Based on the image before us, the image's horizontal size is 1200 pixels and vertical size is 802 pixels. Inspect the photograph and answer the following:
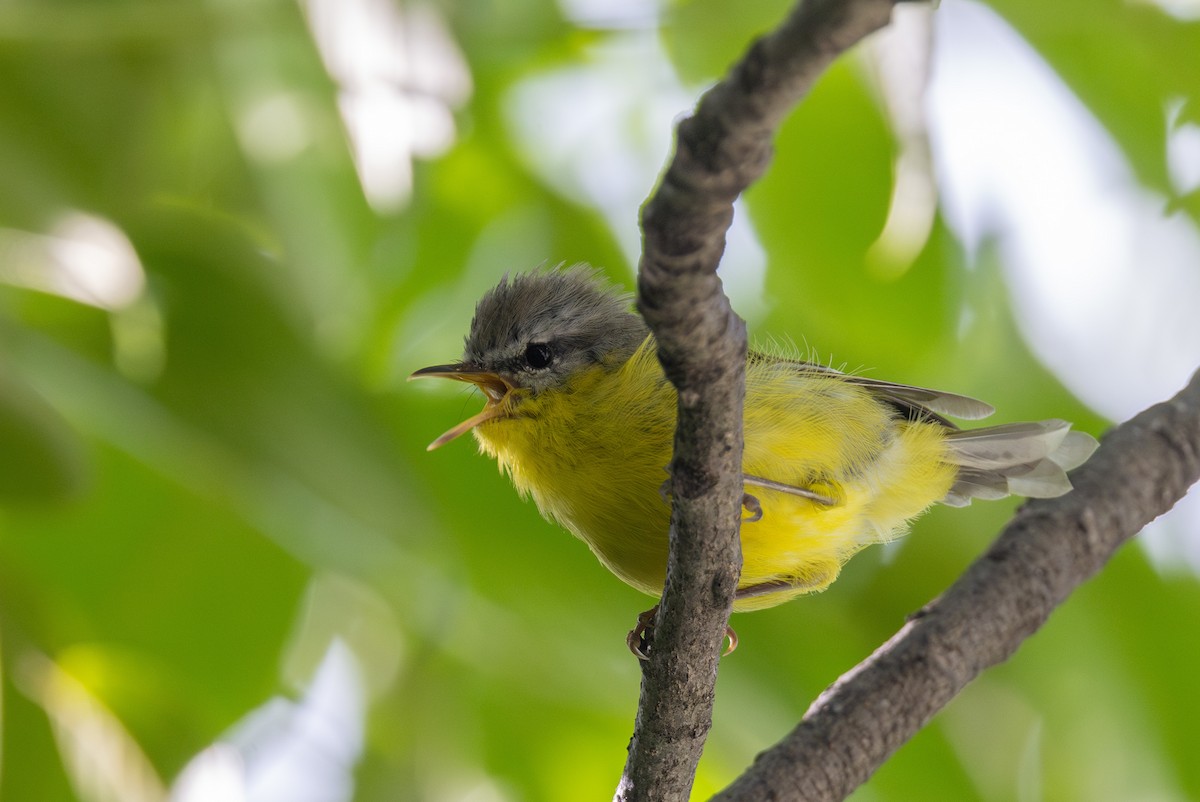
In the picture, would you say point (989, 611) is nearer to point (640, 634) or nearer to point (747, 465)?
point (747, 465)

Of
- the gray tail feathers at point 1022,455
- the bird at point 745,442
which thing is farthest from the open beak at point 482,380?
the gray tail feathers at point 1022,455

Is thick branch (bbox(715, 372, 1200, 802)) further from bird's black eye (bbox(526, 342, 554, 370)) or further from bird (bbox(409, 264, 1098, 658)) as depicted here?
bird's black eye (bbox(526, 342, 554, 370))

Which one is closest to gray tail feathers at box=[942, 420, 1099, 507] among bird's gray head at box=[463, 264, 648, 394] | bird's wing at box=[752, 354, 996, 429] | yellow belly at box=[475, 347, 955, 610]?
bird's wing at box=[752, 354, 996, 429]

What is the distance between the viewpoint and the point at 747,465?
94.3 inches

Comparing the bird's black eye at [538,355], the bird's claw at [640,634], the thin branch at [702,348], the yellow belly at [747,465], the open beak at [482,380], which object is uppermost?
the bird's black eye at [538,355]

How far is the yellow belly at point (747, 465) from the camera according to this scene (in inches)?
95.3

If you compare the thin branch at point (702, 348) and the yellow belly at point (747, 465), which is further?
the yellow belly at point (747, 465)

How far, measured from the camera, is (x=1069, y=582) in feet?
8.55

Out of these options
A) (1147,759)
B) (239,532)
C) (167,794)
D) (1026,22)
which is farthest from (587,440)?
(1147,759)

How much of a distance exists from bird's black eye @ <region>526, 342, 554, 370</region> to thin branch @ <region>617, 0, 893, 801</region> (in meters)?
1.06

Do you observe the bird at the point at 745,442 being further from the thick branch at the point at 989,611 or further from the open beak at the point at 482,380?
the thick branch at the point at 989,611

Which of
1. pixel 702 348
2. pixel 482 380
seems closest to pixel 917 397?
pixel 482 380

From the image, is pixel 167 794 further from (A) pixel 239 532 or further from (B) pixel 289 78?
(B) pixel 289 78

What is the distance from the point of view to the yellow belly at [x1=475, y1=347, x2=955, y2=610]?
2422 mm
